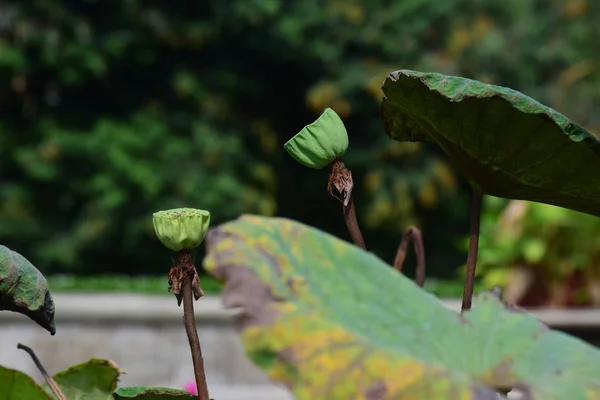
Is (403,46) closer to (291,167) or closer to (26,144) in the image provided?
(291,167)

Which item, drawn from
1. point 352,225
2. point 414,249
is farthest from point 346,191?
point 414,249

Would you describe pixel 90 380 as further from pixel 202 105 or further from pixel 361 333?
pixel 202 105

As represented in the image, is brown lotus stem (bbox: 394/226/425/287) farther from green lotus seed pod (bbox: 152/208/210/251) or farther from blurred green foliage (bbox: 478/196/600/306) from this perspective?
blurred green foliage (bbox: 478/196/600/306)

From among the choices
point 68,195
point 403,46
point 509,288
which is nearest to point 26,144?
point 68,195

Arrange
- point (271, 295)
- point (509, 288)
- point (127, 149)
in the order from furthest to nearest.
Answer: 1. point (127, 149)
2. point (509, 288)
3. point (271, 295)

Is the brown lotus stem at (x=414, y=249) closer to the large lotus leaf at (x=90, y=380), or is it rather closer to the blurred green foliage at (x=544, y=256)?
the large lotus leaf at (x=90, y=380)
